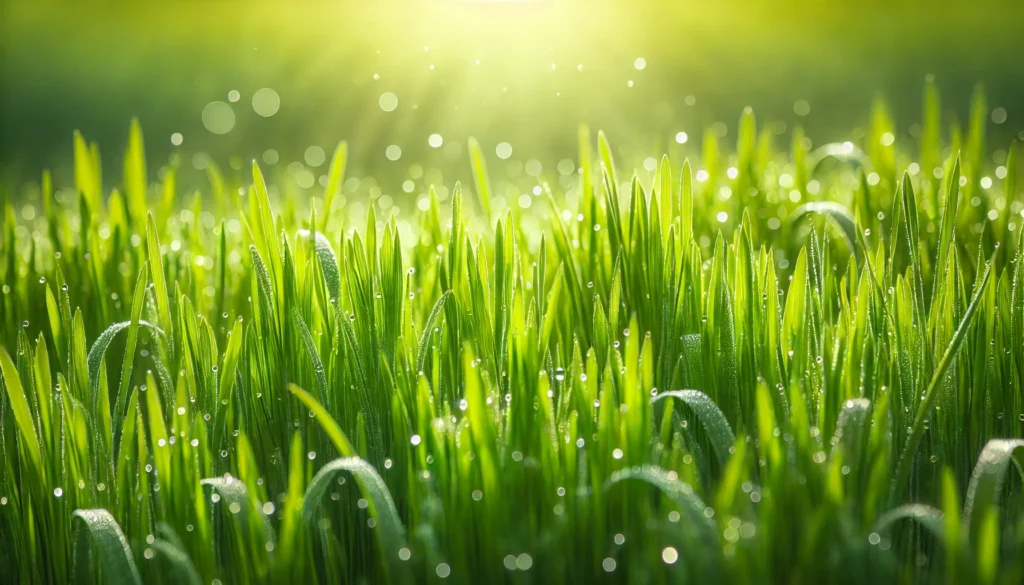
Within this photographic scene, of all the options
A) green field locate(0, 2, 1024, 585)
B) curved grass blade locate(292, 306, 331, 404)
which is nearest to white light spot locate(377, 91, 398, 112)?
green field locate(0, 2, 1024, 585)

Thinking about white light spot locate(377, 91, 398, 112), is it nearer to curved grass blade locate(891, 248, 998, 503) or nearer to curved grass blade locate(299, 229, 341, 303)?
curved grass blade locate(299, 229, 341, 303)

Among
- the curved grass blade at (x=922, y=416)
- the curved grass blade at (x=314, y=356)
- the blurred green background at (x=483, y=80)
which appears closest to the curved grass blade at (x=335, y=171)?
the curved grass blade at (x=314, y=356)

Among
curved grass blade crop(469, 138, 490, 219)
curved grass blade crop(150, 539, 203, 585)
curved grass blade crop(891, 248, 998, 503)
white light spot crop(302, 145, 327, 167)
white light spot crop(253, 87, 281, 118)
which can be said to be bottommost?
curved grass blade crop(150, 539, 203, 585)

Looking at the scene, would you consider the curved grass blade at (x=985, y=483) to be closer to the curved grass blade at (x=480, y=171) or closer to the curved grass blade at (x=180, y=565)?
the curved grass blade at (x=180, y=565)

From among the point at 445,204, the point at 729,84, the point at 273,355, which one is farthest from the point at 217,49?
the point at 273,355

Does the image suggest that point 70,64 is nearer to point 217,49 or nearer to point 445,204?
point 217,49
